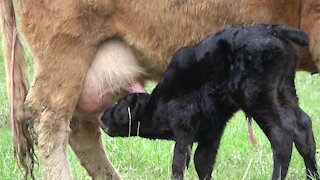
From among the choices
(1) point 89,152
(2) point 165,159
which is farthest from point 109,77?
(2) point 165,159

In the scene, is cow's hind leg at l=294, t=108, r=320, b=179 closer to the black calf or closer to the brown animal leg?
the black calf

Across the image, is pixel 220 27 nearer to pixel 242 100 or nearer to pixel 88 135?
pixel 242 100

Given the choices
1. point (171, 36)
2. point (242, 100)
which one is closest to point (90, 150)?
point (171, 36)

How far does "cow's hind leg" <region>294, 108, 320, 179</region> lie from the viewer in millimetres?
5148

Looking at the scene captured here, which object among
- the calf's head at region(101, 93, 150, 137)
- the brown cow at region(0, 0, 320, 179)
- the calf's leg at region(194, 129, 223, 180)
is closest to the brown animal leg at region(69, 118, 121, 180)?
the brown cow at region(0, 0, 320, 179)

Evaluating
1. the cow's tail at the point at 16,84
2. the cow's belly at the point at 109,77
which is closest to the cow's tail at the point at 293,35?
the cow's belly at the point at 109,77

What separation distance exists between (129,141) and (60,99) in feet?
4.67

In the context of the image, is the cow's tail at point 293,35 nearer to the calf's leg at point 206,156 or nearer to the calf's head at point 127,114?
the calf's leg at point 206,156

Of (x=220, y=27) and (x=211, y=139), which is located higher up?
(x=220, y=27)

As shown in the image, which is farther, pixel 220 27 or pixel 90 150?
pixel 90 150

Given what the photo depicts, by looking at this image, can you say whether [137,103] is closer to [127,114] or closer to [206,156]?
[127,114]

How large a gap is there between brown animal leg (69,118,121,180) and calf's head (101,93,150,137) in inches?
24.1

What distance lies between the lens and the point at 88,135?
237 inches

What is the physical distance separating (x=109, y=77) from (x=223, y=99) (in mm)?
1057
